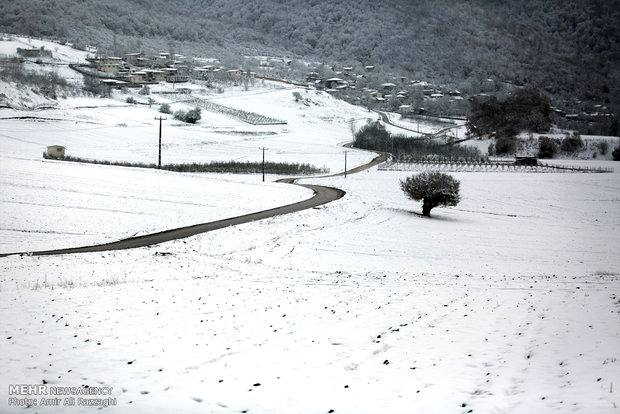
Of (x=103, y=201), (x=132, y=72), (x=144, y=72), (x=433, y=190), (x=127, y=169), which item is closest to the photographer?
(x=103, y=201)

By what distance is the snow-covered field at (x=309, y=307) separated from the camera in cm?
1051

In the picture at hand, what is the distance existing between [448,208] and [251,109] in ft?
336

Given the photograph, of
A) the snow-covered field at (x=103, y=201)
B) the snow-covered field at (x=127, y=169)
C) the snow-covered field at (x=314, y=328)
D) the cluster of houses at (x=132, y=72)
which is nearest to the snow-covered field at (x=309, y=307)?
the snow-covered field at (x=314, y=328)

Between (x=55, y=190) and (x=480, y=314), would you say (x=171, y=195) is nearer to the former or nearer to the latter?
(x=55, y=190)

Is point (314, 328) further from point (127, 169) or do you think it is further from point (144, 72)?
point (144, 72)

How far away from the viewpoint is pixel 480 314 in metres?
16.1

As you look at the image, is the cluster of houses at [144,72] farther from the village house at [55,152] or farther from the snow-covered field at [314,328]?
the snow-covered field at [314,328]

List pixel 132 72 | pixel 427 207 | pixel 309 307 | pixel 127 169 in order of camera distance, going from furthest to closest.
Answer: pixel 132 72 < pixel 127 169 < pixel 427 207 < pixel 309 307

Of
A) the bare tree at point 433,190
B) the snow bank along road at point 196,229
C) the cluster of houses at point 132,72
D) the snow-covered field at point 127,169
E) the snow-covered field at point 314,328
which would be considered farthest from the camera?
the cluster of houses at point 132,72

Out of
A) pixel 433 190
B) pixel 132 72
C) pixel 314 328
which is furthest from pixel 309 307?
pixel 132 72

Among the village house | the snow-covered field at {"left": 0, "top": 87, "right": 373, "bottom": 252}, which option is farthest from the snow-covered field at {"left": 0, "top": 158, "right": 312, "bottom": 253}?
the village house

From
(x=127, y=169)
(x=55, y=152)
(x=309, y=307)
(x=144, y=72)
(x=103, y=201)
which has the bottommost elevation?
(x=309, y=307)

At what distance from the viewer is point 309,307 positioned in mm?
16391

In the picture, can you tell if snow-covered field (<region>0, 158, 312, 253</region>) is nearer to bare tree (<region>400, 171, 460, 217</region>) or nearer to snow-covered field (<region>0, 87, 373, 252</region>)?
snow-covered field (<region>0, 87, 373, 252</region>)
